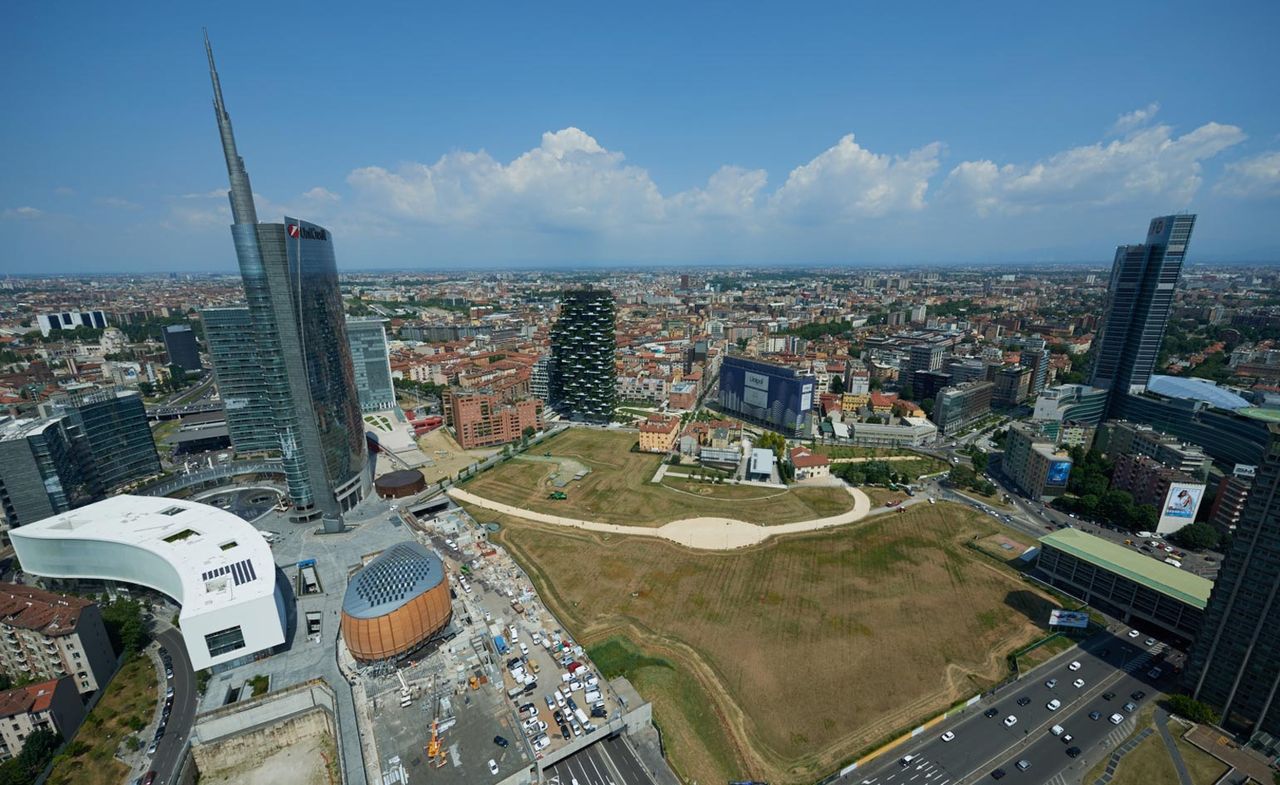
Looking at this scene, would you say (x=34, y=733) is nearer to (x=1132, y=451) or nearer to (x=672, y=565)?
(x=672, y=565)

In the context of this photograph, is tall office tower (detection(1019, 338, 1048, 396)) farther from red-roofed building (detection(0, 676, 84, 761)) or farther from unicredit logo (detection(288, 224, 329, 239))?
red-roofed building (detection(0, 676, 84, 761))

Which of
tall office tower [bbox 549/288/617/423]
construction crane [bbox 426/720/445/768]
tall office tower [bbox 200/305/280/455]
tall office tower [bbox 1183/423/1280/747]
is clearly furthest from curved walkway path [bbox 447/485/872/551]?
tall office tower [bbox 200/305/280/455]

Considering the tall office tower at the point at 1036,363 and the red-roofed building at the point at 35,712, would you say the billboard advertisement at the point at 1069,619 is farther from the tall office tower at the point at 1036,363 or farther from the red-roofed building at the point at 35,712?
the tall office tower at the point at 1036,363

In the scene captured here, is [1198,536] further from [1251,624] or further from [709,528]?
[709,528]

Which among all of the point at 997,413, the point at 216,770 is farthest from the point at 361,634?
the point at 997,413

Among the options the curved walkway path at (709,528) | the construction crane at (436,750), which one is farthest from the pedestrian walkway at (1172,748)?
the construction crane at (436,750)
